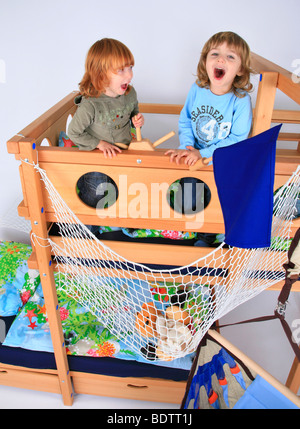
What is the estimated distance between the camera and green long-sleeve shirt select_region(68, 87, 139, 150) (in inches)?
41.8

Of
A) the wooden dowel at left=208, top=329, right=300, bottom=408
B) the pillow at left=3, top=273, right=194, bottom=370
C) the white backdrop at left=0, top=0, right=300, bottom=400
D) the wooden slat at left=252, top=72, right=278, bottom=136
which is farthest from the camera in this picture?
the white backdrop at left=0, top=0, right=300, bottom=400

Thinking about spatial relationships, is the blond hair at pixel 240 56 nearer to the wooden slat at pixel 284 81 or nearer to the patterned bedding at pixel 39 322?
the wooden slat at pixel 284 81

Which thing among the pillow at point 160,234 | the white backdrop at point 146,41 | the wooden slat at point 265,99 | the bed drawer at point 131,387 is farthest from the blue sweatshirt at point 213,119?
the bed drawer at point 131,387

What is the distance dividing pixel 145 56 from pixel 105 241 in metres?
→ 0.96

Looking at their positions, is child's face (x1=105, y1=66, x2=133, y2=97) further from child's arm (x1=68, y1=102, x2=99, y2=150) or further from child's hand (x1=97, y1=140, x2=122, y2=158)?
child's hand (x1=97, y1=140, x2=122, y2=158)

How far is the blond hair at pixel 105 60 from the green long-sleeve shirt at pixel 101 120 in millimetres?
75

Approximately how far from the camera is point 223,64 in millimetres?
1072

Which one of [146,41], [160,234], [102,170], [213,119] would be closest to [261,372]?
[160,234]

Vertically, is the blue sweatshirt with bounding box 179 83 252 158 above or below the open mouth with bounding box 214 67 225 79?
below

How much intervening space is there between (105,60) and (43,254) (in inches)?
23.6

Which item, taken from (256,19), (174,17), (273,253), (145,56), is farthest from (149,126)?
(273,253)

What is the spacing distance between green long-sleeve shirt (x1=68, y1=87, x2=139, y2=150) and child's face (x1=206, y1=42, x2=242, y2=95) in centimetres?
29

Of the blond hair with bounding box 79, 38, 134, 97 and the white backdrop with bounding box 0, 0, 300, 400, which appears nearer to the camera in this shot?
the blond hair with bounding box 79, 38, 134, 97

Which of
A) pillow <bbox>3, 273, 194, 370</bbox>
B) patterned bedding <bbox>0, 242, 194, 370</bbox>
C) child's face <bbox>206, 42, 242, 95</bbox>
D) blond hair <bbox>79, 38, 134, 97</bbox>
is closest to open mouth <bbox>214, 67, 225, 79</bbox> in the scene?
child's face <bbox>206, 42, 242, 95</bbox>
